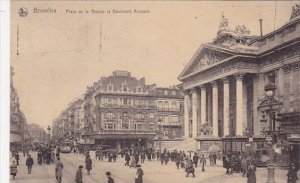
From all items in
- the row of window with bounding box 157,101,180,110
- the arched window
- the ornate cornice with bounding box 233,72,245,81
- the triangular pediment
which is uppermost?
the triangular pediment

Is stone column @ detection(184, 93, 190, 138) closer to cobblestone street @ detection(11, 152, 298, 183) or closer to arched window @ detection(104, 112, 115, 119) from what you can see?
arched window @ detection(104, 112, 115, 119)

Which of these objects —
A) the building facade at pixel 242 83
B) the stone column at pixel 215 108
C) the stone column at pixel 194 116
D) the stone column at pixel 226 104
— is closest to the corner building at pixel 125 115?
the stone column at pixel 194 116

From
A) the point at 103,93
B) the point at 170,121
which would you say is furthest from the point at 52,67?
the point at 170,121

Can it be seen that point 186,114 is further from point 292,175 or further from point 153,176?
point 292,175

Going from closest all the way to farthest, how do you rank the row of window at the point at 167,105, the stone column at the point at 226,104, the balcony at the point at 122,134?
the stone column at the point at 226,104 → the balcony at the point at 122,134 → the row of window at the point at 167,105

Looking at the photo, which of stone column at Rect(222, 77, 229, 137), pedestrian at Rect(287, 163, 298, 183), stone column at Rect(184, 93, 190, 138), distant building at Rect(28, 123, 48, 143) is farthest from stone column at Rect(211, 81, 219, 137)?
pedestrian at Rect(287, 163, 298, 183)

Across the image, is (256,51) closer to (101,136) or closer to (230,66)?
(230,66)

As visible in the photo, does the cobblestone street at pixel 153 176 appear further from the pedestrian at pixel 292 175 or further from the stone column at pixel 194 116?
the stone column at pixel 194 116
